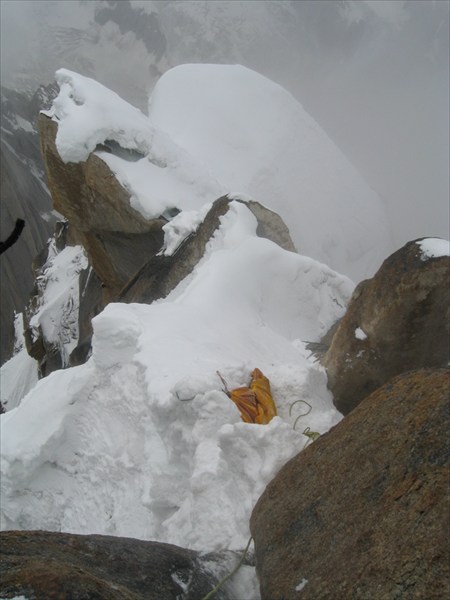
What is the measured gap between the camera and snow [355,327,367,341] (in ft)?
15.6

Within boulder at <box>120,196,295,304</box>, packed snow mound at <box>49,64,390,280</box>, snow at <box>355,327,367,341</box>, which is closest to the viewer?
snow at <box>355,327,367,341</box>

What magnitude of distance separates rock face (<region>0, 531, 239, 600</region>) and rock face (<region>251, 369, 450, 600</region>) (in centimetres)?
41

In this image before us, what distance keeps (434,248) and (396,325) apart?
0.70m

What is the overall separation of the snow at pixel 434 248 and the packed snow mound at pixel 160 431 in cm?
148

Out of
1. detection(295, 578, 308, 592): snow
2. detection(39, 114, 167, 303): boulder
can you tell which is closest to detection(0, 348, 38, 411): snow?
detection(39, 114, 167, 303): boulder

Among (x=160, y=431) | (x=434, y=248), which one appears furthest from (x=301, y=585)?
(x=434, y=248)

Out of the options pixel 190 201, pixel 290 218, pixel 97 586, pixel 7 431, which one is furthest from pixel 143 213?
pixel 97 586

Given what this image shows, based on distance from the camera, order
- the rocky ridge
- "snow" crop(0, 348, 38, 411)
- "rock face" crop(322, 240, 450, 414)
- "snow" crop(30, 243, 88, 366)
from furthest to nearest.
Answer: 1. "snow" crop(0, 348, 38, 411)
2. "snow" crop(30, 243, 88, 366)
3. "rock face" crop(322, 240, 450, 414)
4. the rocky ridge

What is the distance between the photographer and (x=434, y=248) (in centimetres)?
433

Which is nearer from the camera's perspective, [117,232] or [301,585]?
[301,585]

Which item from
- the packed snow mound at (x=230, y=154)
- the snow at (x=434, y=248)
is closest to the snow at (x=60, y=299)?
the packed snow mound at (x=230, y=154)

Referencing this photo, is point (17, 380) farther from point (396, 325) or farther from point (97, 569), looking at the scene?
point (97, 569)

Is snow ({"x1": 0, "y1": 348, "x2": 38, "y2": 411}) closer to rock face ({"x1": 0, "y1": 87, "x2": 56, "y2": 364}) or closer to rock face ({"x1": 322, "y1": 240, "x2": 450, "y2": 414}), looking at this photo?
rock face ({"x1": 0, "y1": 87, "x2": 56, "y2": 364})

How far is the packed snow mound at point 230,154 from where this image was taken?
34.1ft
